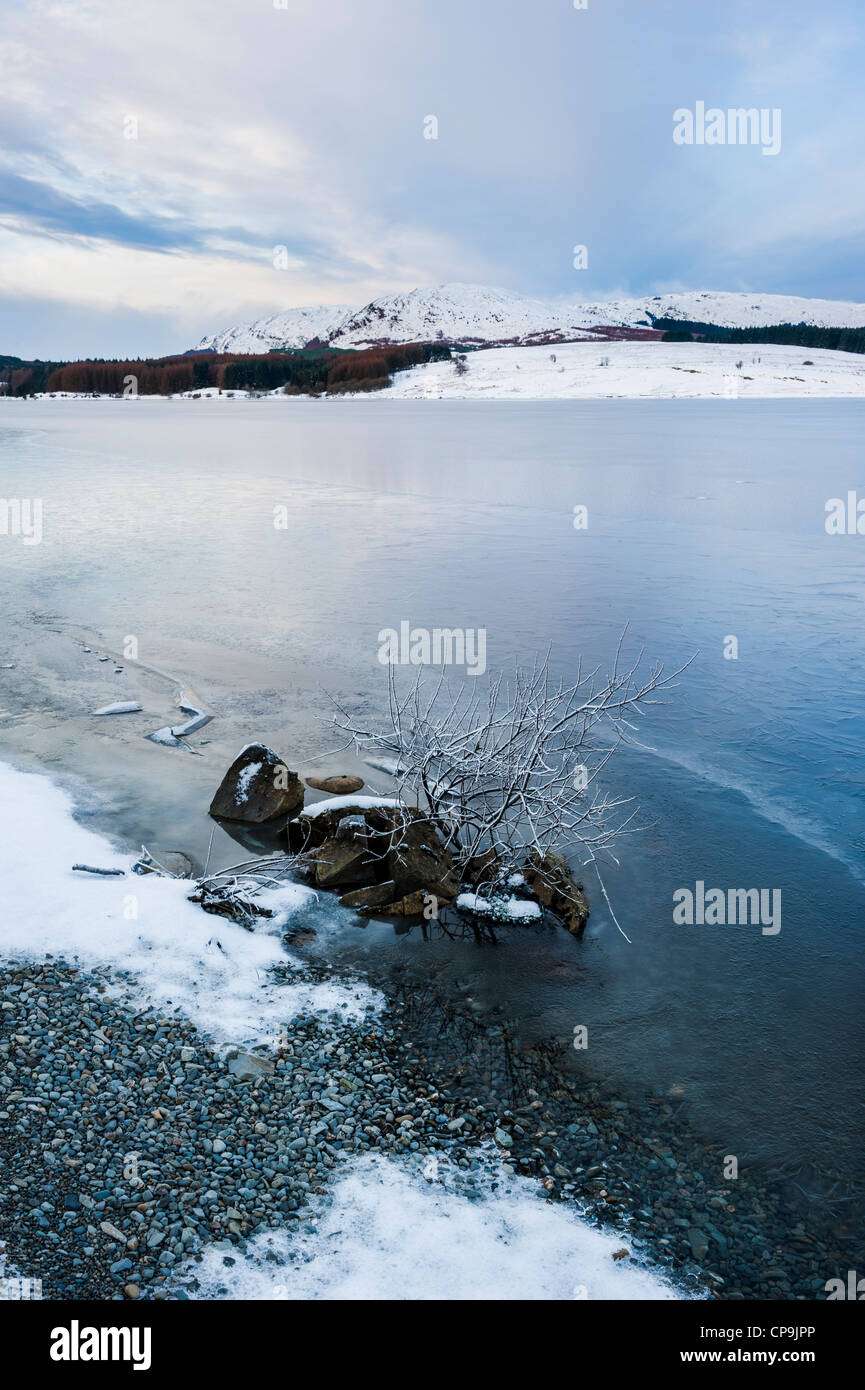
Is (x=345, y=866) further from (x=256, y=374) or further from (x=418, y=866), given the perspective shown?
(x=256, y=374)

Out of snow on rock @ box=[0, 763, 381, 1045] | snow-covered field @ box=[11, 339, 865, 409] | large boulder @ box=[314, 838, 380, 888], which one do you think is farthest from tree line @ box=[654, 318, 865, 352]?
snow on rock @ box=[0, 763, 381, 1045]

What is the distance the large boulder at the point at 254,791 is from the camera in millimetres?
11656

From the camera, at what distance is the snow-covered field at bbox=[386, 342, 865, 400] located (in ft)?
398

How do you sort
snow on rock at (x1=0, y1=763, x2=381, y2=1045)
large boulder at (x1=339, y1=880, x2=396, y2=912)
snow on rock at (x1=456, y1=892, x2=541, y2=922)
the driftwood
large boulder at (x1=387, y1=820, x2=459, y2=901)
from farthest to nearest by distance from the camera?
1. large boulder at (x1=387, y1=820, x2=459, y2=901)
2. large boulder at (x1=339, y1=880, x2=396, y2=912)
3. snow on rock at (x1=456, y1=892, x2=541, y2=922)
4. the driftwood
5. snow on rock at (x1=0, y1=763, x2=381, y2=1045)

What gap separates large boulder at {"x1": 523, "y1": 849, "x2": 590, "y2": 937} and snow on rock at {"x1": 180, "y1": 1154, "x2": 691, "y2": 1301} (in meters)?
3.69

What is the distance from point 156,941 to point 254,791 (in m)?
3.25

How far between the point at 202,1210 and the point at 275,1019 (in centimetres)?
217

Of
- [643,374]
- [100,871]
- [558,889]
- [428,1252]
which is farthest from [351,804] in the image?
[643,374]

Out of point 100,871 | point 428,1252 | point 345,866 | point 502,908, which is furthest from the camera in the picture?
point 345,866

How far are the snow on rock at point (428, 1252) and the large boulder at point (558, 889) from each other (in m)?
3.69

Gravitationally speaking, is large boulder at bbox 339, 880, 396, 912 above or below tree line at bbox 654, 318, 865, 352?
below

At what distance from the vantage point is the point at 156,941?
8.73 m

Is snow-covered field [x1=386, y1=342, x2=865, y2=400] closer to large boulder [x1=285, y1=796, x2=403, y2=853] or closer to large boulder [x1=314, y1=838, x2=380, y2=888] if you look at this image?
large boulder [x1=285, y1=796, x2=403, y2=853]

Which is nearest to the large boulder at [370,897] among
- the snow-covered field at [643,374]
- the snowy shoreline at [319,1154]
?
the snowy shoreline at [319,1154]
